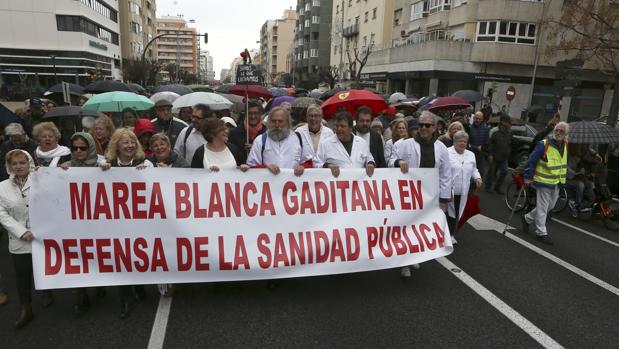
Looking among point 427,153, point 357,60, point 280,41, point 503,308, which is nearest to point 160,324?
point 503,308

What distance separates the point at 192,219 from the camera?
4.20 m

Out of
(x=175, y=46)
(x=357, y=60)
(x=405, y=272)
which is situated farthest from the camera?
(x=175, y=46)

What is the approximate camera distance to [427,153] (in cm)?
536

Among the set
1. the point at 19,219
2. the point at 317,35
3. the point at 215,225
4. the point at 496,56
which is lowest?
the point at 215,225

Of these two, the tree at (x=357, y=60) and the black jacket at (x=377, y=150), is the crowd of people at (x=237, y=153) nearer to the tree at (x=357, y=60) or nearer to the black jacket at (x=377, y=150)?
the black jacket at (x=377, y=150)

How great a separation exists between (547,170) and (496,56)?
2736cm

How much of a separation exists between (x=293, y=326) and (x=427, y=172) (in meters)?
2.26

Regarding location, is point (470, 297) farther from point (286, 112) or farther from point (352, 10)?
point (352, 10)

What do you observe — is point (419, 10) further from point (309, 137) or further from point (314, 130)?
point (309, 137)

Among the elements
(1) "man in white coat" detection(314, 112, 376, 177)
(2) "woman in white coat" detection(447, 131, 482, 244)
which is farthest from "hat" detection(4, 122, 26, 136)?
(2) "woman in white coat" detection(447, 131, 482, 244)

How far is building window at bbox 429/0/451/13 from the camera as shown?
111 ft

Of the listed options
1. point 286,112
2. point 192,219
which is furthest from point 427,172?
point 192,219

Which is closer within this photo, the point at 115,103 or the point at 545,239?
the point at 545,239

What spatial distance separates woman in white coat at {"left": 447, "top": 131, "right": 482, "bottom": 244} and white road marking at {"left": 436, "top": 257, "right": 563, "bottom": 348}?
2.62 feet
